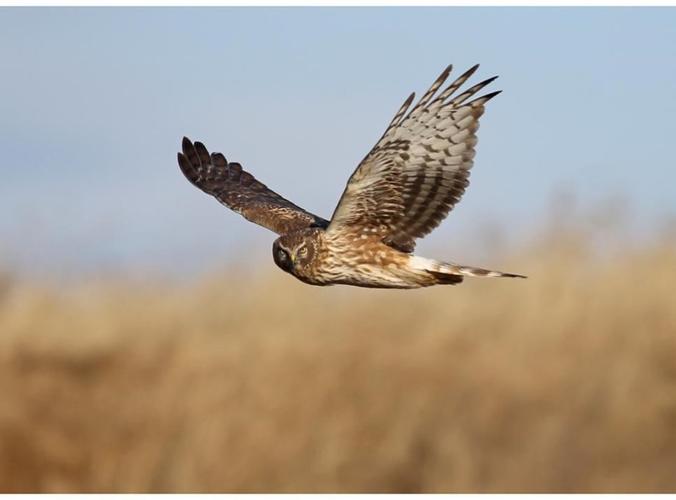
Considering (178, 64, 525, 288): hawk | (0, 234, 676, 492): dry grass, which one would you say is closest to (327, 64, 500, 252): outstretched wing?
(178, 64, 525, 288): hawk

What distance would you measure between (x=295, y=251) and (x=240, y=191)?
1.57 meters

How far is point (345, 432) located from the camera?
36.7 feet

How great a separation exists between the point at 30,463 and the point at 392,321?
293 cm

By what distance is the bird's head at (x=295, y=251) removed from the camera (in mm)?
6008

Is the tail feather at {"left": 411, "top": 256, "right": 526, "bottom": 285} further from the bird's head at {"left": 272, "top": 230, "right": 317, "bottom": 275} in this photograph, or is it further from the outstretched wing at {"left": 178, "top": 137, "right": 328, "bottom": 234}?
the outstretched wing at {"left": 178, "top": 137, "right": 328, "bottom": 234}

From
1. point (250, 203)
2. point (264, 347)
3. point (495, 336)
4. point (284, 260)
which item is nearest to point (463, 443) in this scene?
point (495, 336)

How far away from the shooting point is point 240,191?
7.54 metres

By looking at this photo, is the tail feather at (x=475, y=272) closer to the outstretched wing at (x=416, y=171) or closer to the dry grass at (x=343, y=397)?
the outstretched wing at (x=416, y=171)

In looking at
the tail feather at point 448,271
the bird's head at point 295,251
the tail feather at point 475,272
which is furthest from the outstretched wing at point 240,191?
the tail feather at point 475,272

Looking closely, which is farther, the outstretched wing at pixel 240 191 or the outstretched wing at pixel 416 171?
the outstretched wing at pixel 240 191

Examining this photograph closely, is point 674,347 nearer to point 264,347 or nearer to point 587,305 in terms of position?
point 587,305

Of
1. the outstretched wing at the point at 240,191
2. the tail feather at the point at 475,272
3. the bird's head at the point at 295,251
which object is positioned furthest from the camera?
the outstretched wing at the point at 240,191

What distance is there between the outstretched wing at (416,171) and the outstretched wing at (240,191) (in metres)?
0.65

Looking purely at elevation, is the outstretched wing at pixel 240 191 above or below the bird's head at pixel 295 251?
above
